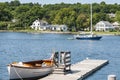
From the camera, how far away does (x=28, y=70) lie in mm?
33375

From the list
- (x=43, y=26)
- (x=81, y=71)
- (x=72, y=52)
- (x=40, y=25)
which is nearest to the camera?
(x=81, y=71)

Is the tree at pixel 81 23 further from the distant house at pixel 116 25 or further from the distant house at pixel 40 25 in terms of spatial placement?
the distant house at pixel 40 25

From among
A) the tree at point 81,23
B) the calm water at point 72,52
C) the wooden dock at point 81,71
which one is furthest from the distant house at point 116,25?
the wooden dock at point 81,71

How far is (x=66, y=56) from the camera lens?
34531 millimetres

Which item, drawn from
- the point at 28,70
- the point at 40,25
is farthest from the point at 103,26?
the point at 28,70

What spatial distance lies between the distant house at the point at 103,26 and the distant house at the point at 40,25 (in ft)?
83.4

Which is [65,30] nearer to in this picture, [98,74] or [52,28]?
[52,28]

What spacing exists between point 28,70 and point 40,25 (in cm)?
15947

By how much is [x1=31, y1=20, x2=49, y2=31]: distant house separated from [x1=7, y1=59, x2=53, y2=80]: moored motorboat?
155461mm

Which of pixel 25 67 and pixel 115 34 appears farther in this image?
pixel 115 34

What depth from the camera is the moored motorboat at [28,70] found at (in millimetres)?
32656

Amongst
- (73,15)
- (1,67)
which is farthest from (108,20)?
(1,67)

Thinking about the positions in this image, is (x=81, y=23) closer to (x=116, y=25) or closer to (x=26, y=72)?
(x=116, y=25)

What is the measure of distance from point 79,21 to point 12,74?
141 m
